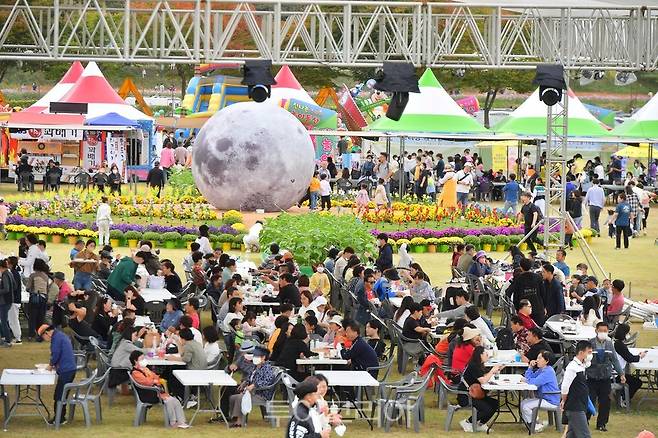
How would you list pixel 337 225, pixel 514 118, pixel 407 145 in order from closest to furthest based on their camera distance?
pixel 337 225 < pixel 514 118 < pixel 407 145

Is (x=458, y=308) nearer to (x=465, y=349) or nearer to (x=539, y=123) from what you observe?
(x=465, y=349)

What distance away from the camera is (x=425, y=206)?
39.5 m

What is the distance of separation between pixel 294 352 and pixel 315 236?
31.6ft

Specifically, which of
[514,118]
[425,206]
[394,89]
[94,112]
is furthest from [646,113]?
[394,89]

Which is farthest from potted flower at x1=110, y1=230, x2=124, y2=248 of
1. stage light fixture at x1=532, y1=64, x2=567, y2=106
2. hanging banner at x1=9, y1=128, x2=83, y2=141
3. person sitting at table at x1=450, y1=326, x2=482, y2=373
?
hanging banner at x1=9, y1=128, x2=83, y2=141

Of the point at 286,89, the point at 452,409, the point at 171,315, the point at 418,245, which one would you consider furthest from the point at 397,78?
the point at 286,89

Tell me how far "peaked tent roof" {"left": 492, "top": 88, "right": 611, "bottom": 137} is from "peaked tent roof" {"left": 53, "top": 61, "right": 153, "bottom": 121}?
44.2ft

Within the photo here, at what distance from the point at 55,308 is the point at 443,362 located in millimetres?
5862

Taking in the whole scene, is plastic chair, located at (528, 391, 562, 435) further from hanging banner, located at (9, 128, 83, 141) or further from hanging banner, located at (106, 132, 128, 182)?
hanging banner, located at (9, 128, 83, 141)

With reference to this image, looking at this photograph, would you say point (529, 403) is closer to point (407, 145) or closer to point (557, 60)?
point (557, 60)

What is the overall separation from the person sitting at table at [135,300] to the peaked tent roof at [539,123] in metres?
28.2

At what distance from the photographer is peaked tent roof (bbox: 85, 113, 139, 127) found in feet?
173

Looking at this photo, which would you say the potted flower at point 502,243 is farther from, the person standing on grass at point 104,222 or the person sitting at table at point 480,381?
the person sitting at table at point 480,381

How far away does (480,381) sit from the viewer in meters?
17.7
